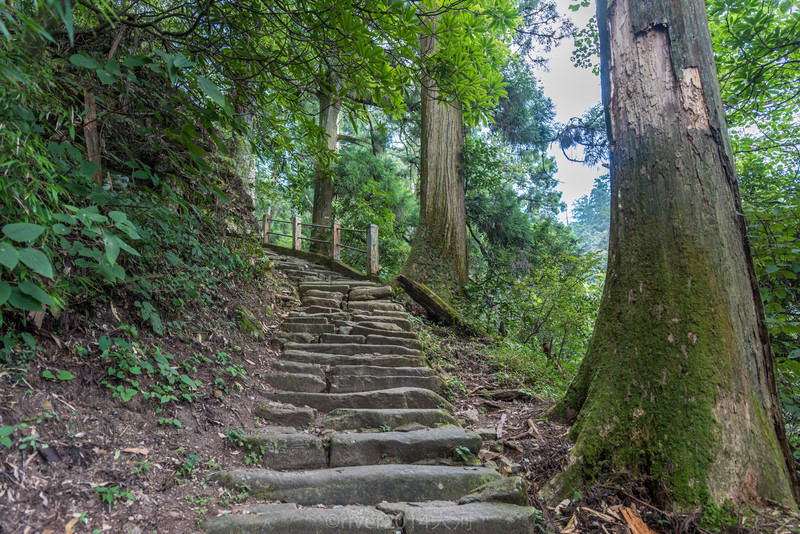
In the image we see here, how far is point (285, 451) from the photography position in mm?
2639

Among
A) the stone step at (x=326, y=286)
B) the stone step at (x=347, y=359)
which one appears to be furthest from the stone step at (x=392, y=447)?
the stone step at (x=326, y=286)

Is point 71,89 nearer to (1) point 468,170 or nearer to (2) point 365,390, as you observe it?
(2) point 365,390

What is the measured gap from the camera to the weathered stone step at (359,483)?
2230mm

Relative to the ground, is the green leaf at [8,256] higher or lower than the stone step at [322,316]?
higher

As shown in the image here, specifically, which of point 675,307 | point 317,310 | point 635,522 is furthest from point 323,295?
point 635,522

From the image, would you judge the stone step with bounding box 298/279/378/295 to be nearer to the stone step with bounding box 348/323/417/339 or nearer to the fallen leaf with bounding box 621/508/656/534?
the stone step with bounding box 348/323/417/339

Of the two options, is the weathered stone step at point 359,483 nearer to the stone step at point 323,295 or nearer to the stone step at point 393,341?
the stone step at point 393,341

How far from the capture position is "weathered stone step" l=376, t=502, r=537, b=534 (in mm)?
1973

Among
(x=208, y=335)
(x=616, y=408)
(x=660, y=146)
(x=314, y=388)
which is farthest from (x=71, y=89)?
(x=616, y=408)

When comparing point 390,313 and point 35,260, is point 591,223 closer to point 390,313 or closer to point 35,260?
point 390,313

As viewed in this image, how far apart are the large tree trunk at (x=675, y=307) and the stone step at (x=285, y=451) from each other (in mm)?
1514

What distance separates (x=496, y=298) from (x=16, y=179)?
6623 millimetres

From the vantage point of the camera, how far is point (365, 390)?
3.79 m

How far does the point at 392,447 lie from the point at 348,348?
1.85 metres
